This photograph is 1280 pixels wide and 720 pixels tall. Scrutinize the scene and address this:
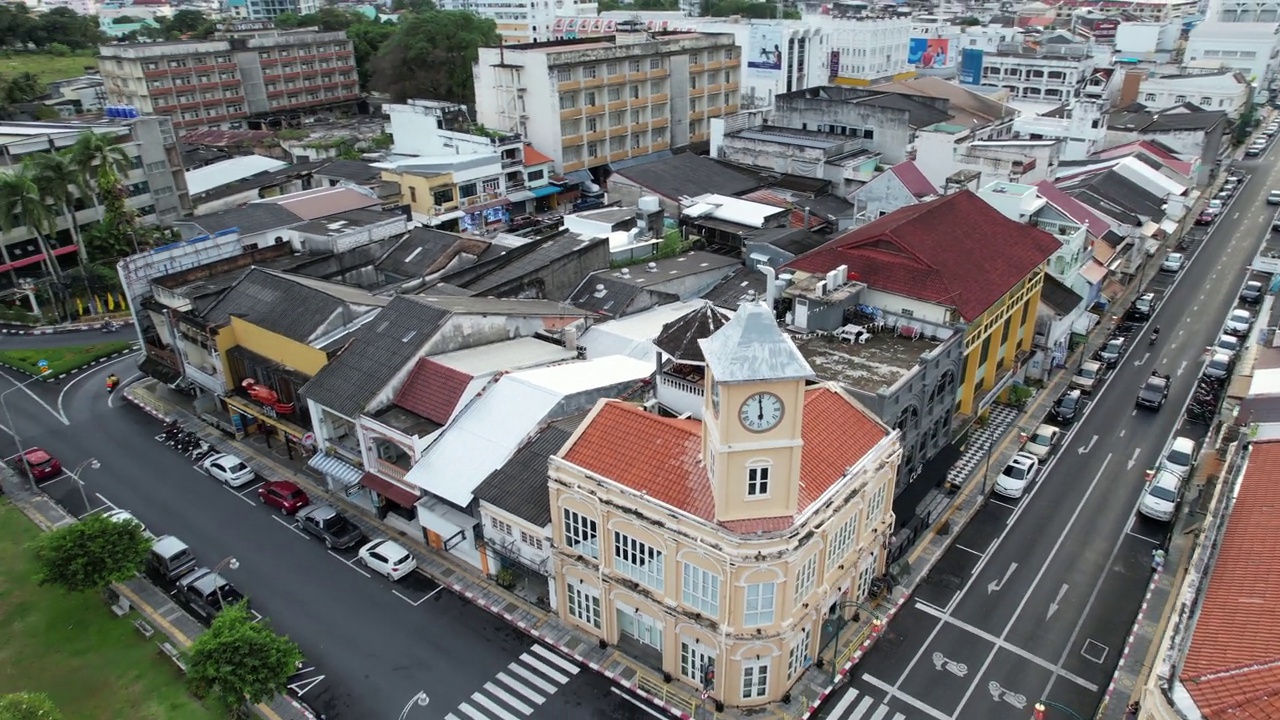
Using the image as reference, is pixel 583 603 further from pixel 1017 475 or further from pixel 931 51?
pixel 931 51

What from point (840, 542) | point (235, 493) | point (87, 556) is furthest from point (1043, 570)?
point (87, 556)

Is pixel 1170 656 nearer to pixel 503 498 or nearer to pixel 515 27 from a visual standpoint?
pixel 503 498

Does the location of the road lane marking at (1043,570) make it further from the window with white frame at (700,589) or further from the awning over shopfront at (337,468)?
the awning over shopfront at (337,468)

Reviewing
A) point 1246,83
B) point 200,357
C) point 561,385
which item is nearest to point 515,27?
point 1246,83

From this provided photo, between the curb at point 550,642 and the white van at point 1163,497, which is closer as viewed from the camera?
the curb at point 550,642

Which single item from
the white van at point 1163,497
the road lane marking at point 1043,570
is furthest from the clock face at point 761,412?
the white van at point 1163,497

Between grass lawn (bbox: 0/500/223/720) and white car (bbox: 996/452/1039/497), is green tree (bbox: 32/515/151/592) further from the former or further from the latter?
white car (bbox: 996/452/1039/497)

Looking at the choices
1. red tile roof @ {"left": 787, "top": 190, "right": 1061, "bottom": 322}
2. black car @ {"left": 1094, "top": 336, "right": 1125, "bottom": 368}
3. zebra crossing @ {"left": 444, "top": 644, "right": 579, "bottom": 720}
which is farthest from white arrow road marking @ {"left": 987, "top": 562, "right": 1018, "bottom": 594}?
black car @ {"left": 1094, "top": 336, "right": 1125, "bottom": 368}
